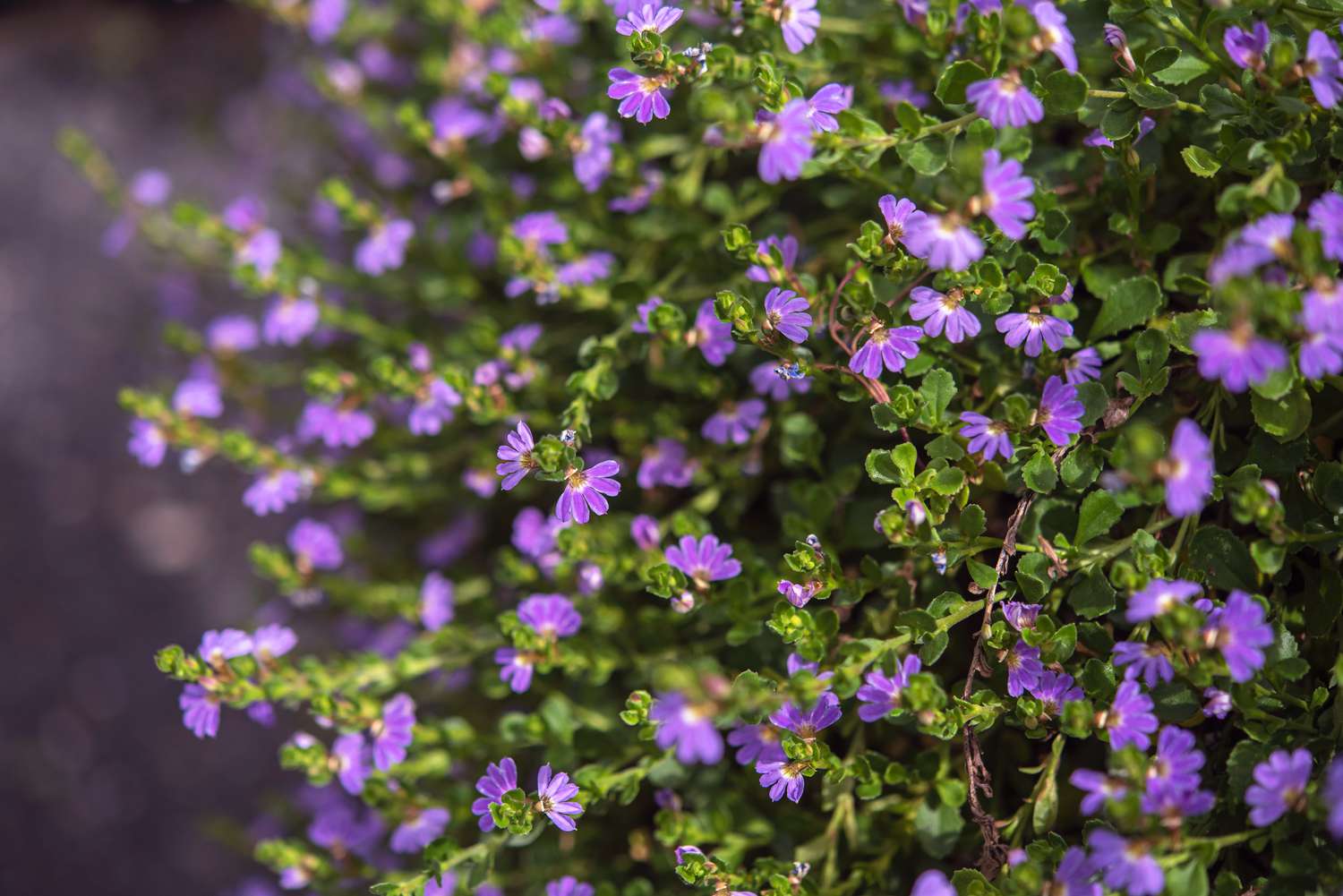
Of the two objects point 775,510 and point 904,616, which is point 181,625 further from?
point 904,616

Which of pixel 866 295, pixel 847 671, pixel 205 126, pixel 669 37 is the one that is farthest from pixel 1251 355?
pixel 205 126

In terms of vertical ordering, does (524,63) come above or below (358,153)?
above

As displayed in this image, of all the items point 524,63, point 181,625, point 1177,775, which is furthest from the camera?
point 181,625

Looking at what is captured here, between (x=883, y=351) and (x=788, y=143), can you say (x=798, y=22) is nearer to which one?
(x=788, y=143)

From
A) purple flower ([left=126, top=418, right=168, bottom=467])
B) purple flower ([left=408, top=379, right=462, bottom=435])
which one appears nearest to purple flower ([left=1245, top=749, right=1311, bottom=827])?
purple flower ([left=408, top=379, right=462, bottom=435])

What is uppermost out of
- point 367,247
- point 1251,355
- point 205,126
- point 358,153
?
point 1251,355

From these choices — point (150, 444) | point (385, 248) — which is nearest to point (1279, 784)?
point (385, 248)

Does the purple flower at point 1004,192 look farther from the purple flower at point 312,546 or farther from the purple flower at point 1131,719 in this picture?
the purple flower at point 312,546

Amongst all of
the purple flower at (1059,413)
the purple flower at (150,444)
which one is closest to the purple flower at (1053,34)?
the purple flower at (1059,413)
